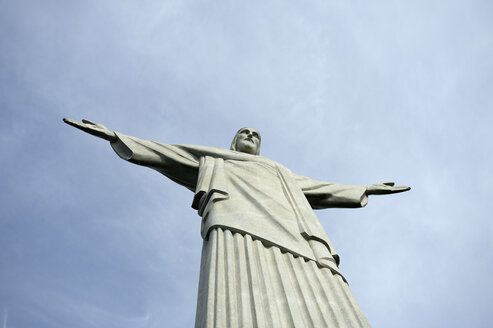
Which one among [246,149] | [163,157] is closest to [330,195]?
[246,149]

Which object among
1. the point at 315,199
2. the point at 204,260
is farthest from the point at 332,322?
the point at 315,199

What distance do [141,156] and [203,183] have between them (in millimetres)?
1587

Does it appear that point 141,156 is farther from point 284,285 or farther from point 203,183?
point 284,285

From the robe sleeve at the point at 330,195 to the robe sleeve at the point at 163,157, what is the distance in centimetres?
197

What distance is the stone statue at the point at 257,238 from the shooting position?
535 centimetres

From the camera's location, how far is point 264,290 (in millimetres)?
5547

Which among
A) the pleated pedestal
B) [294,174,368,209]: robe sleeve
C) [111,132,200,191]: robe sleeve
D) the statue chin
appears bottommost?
the pleated pedestal

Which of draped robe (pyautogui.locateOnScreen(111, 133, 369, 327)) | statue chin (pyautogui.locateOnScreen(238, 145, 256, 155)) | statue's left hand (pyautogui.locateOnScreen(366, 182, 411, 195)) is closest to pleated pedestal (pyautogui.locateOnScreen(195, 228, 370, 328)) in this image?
draped robe (pyautogui.locateOnScreen(111, 133, 369, 327))

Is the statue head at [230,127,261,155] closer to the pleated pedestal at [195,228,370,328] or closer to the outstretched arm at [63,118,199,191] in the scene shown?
the outstretched arm at [63,118,199,191]

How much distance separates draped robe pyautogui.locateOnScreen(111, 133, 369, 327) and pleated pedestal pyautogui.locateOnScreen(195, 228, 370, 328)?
1 centimetres

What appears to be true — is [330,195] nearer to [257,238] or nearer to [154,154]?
[154,154]

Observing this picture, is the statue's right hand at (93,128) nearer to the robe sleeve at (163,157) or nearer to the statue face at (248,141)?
the robe sleeve at (163,157)

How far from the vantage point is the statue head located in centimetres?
1033

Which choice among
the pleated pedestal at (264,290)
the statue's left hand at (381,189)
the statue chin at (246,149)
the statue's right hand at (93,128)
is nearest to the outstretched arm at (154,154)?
the statue's right hand at (93,128)
